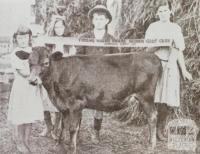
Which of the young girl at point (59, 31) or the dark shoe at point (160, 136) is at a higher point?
the young girl at point (59, 31)

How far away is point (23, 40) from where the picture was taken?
5.94 ft

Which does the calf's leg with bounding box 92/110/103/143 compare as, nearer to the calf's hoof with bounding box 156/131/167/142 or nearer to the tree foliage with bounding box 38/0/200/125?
the calf's hoof with bounding box 156/131/167/142

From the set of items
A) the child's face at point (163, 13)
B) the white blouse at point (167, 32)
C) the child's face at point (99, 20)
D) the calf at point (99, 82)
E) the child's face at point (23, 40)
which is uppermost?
the child's face at point (163, 13)

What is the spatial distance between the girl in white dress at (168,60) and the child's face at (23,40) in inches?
23.1

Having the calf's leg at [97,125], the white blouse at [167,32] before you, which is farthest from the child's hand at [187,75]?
the calf's leg at [97,125]

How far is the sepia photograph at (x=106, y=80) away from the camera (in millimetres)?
1760

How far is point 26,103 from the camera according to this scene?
1.80 m

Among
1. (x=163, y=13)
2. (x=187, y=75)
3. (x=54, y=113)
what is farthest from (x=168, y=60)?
(x=54, y=113)

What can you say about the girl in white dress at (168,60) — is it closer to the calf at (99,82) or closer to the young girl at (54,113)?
the calf at (99,82)

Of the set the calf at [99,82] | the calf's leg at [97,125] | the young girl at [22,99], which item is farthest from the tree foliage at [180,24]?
the calf's leg at [97,125]

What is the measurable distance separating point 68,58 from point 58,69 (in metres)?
0.07

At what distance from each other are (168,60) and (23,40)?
717 mm


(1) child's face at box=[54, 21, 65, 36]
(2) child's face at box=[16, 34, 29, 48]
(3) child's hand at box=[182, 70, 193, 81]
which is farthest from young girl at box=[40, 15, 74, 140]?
(3) child's hand at box=[182, 70, 193, 81]

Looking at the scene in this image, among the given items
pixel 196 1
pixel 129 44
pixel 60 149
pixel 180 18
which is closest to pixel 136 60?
pixel 129 44
